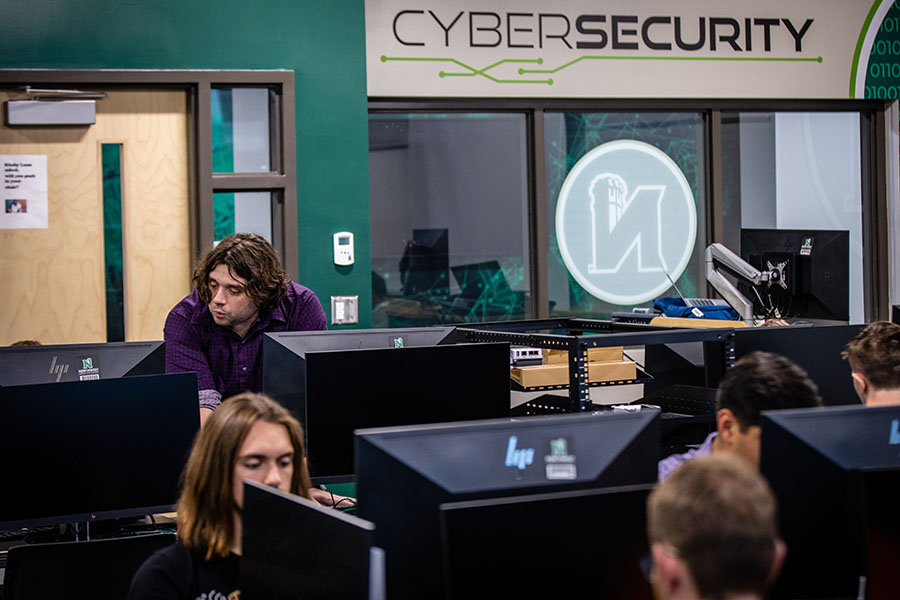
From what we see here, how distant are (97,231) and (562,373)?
2.50 m

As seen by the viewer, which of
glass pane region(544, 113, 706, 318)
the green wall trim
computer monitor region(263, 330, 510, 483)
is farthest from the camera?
glass pane region(544, 113, 706, 318)

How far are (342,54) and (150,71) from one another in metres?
0.89

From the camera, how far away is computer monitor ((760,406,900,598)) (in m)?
1.37

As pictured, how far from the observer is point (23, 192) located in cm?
430

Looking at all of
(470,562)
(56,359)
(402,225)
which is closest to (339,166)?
(402,225)

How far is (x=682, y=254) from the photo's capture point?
5238 millimetres

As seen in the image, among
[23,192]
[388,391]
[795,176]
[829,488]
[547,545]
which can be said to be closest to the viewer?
[547,545]

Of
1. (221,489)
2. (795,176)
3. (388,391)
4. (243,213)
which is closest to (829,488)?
(221,489)

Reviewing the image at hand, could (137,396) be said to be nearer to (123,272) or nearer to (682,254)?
(123,272)

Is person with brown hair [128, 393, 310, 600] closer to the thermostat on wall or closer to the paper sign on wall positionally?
the thermostat on wall

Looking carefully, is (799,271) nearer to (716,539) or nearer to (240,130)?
(240,130)

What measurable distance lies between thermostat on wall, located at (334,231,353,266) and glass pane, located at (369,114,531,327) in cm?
24

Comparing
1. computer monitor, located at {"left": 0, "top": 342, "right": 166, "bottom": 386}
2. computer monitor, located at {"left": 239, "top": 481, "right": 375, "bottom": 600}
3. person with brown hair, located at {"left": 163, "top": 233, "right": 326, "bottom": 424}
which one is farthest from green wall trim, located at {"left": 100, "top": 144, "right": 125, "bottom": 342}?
computer monitor, located at {"left": 239, "top": 481, "right": 375, "bottom": 600}

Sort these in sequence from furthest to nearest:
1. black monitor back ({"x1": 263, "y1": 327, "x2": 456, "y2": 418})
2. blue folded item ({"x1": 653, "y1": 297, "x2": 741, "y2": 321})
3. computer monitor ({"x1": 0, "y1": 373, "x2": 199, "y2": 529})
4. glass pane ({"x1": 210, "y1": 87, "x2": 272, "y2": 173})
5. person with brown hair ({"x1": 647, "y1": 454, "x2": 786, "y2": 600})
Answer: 1. glass pane ({"x1": 210, "y1": 87, "x2": 272, "y2": 173})
2. blue folded item ({"x1": 653, "y1": 297, "x2": 741, "y2": 321})
3. black monitor back ({"x1": 263, "y1": 327, "x2": 456, "y2": 418})
4. computer monitor ({"x1": 0, "y1": 373, "x2": 199, "y2": 529})
5. person with brown hair ({"x1": 647, "y1": 454, "x2": 786, "y2": 600})
